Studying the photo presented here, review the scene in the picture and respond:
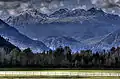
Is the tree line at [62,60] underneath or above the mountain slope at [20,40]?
underneath

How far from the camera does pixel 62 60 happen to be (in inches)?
3989

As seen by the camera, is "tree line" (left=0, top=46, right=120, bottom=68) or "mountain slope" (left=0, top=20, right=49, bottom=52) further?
"mountain slope" (left=0, top=20, right=49, bottom=52)

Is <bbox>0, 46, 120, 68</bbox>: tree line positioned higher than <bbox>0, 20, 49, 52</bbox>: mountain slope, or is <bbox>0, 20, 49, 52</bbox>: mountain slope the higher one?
<bbox>0, 20, 49, 52</bbox>: mountain slope

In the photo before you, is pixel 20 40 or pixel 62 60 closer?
Result: pixel 62 60

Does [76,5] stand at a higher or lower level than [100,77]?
higher

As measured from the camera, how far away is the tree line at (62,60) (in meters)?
97.2

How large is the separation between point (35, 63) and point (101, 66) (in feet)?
55.4

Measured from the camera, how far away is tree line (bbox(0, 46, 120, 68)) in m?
97.2

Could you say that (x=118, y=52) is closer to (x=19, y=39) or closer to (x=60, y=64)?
(x=60, y=64)

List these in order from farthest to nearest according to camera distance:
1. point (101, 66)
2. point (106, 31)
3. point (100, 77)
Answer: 1. point (106, 31)
2. point (101, 66)
3. point (100, 77)

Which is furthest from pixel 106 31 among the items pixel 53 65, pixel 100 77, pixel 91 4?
pixel 100 77

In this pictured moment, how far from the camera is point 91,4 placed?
373 ft

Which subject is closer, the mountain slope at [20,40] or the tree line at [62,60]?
the tree line at [62,60]

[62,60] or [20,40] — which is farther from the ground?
[20,40]
